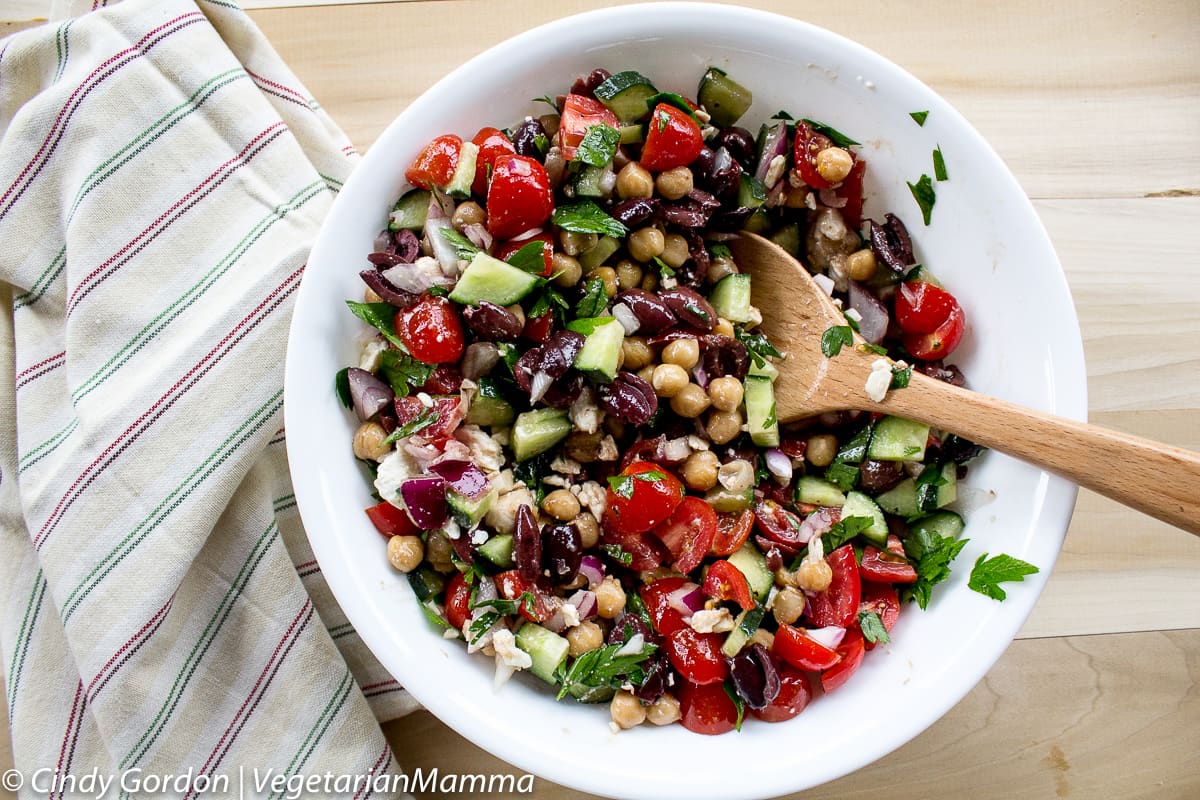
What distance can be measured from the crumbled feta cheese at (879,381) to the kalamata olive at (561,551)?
909 millimetres

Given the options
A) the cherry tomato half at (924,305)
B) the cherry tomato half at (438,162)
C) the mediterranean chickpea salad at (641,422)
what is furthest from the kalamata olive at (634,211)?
the cherry tomato half at (924,305)

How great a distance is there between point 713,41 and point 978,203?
2.83 ft

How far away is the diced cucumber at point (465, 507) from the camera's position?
2.34 metres

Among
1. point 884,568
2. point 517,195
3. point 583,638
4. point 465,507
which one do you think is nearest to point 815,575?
point 884,568

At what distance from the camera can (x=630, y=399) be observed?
244 centimetres

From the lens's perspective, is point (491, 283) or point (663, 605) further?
point (663, 605)

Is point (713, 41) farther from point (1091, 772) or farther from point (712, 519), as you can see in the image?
point (1091, 772)

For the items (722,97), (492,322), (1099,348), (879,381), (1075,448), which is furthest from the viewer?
(1099,348)

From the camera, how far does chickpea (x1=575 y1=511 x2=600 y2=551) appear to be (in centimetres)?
248

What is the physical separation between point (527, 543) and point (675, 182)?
1.08 meters

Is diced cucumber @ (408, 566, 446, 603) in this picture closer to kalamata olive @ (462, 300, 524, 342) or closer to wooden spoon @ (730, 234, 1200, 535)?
kalamata olive @ (462, 300, 524, 342)

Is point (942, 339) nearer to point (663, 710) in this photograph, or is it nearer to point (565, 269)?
point (565, 269)

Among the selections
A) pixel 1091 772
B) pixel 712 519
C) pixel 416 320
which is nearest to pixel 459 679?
pixel 712 519

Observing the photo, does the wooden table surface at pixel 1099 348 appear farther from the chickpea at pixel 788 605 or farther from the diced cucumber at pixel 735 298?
the diced cucumber at pixel 735 298
